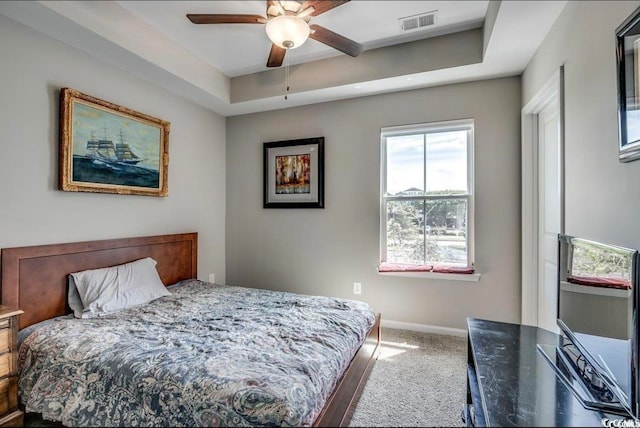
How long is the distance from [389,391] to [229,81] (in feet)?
11.3

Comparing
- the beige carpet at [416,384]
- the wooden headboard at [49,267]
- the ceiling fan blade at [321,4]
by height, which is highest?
the ceiling fan blade at [321,4]

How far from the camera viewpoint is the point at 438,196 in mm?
3080

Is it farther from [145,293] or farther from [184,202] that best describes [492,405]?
[184,202]

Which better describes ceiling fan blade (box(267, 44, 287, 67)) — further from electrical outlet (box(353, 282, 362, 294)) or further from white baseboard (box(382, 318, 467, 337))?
white baseboard (box(382, 318, 467, 337))

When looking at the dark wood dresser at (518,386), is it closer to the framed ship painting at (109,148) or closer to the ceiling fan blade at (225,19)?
the ceiling fan blade at (225,19)

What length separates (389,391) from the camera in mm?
2045

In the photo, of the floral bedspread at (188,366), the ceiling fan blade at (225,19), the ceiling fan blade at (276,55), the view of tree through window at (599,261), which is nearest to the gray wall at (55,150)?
the floral bedspread at (188,366)

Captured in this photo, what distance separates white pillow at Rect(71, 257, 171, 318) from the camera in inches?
86.1

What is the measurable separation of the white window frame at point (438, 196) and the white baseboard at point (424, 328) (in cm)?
53

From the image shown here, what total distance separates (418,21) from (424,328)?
9.30ft

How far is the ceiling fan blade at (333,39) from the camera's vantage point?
6.12 ft

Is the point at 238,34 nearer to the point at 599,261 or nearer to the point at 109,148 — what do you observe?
the point at 109,148

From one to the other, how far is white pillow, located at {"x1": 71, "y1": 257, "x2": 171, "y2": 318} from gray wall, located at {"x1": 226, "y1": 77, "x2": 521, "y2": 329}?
1357mm

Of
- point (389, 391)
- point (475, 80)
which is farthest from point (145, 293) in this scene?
point (475, 80)
